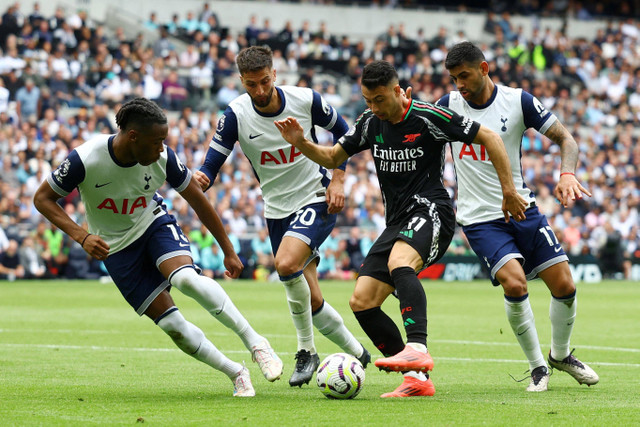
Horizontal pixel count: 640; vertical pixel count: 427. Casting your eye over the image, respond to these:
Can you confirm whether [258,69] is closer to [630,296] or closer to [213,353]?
[213,353]

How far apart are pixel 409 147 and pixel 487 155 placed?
3.33 ft

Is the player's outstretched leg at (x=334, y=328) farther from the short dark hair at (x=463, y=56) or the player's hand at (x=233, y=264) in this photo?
the short dark hair at (x=463, y=56)

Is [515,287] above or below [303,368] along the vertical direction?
above

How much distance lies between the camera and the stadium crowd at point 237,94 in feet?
84.0

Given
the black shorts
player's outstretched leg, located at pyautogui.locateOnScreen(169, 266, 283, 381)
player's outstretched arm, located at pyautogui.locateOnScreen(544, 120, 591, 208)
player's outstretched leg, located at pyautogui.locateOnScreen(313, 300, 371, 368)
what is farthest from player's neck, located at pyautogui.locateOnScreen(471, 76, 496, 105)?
player's outstretched leg, located at pyautogui.locateOnScreen(169, 266, 283, 381)

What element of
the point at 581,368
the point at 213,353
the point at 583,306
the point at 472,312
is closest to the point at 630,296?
the point at 583,306

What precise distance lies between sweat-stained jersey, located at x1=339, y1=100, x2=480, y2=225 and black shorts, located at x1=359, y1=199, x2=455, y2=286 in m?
0.08

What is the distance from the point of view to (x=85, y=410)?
645 centimetres

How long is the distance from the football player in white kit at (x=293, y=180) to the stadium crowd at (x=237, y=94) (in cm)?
1632

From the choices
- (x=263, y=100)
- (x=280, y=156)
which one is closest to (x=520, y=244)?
(x=280, y=156)

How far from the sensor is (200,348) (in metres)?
7.51

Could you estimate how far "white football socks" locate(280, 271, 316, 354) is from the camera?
332 inches

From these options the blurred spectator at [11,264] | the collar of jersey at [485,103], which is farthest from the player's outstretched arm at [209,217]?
the blurred spectator at [11,264]

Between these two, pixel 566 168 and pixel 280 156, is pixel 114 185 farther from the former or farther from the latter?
pixel 566 168
